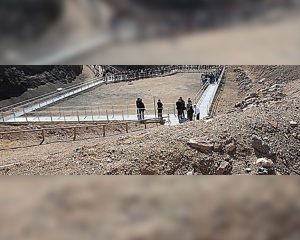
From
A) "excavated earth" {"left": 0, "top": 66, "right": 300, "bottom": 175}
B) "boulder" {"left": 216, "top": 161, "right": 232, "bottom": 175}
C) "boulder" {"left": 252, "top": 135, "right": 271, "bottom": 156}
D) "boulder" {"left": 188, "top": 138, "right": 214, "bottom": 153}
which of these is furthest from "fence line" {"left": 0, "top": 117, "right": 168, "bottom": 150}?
"boulder" {"left": 216, "top": 161, "right": 232, "bottom": 175}

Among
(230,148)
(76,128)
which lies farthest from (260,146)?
(76,128)

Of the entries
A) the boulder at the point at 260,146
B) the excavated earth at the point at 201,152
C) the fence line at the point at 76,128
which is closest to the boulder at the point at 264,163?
the excavated earth at the point at 201,152

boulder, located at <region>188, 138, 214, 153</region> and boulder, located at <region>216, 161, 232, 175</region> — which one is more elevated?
boulder, located at <region>188, 138, 214, 153</region>

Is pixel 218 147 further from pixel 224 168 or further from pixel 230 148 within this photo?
pixel 224 168

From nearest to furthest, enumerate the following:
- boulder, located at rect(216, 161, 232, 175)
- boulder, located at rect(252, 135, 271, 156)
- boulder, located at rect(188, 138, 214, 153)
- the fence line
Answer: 1. boulder, located at rect(216, 161, 232, 175)
2. boulder, located at rect(188, 138, 214, 153)
3. boulder, located at rect(252, 135, 271, 156)
4. the fence line

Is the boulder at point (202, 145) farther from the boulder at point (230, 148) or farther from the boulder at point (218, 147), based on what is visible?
the boulder at point (230, 148)

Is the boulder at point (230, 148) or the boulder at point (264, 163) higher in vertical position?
the boulder at point (230, 148)

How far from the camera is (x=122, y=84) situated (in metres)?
11.5

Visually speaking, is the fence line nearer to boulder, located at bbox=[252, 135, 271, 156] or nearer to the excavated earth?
the excavated earth

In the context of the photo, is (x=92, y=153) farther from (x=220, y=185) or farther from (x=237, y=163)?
(x=220, y=185)

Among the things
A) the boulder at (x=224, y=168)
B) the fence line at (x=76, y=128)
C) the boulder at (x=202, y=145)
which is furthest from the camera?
the fence line at (x=76, y=128)

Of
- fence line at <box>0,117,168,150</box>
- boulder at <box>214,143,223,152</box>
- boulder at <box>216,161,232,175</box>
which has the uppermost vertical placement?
boulder at <box>214,143,223,152</box>

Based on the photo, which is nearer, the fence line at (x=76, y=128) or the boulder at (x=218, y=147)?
the boulder at (x=218, y=147)
